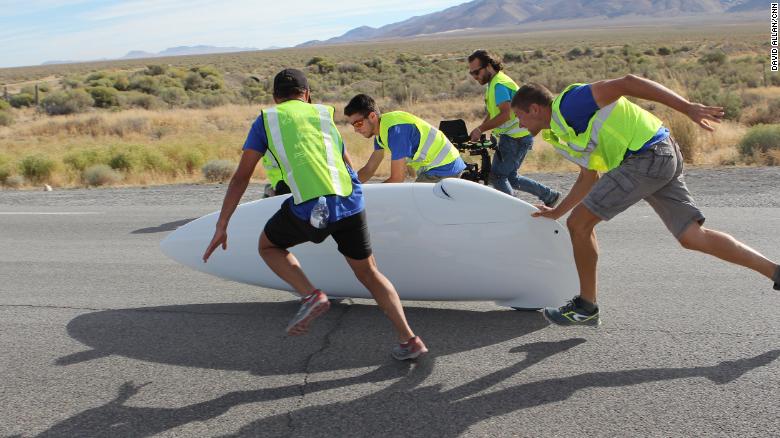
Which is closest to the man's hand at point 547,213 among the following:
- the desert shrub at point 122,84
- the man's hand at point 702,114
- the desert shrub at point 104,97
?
the man's hand at point 702,114

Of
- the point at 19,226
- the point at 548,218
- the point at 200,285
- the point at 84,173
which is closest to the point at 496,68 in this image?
the point at 548,218

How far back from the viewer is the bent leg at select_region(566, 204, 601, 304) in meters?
4.55

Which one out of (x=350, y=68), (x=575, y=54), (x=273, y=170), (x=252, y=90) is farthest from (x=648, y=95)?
(x=575, y=54)

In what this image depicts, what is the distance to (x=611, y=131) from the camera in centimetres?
443

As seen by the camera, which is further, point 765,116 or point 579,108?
point 765,116

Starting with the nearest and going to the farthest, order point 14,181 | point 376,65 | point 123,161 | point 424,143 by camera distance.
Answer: point 424,143 < point 14,181 < point 123,161 < point 376,65

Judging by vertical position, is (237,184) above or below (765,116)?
above

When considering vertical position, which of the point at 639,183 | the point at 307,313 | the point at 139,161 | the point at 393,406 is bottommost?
the point at 139,161

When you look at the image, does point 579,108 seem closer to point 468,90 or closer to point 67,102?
point 468,90

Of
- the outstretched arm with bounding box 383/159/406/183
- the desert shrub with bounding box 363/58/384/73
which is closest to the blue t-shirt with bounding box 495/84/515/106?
the outstretched arm with bounding box 383/159/406/183

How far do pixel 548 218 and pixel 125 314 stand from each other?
9.67 ft

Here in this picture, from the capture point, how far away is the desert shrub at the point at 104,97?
39.1m

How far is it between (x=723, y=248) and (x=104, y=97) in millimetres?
38910

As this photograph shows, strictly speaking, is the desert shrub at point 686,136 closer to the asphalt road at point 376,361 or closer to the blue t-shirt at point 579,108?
the asphalt road at point 376,361
